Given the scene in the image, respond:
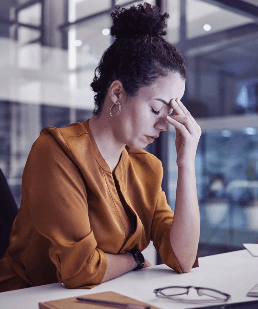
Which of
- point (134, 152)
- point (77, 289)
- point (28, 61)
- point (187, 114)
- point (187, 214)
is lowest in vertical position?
point (77, 289)

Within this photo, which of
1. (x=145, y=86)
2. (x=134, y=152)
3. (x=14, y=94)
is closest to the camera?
(x=145, y=86)

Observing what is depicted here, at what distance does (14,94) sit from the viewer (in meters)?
1.87

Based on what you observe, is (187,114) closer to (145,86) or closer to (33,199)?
(145,86)

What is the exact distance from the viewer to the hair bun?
110 cm

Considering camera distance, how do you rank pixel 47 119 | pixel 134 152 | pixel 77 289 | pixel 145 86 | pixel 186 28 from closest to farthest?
pixel 77 289
pixel 145 86
pixel 134 152
pixel 47 119
pixel 186 28

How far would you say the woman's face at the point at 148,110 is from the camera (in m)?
1.04

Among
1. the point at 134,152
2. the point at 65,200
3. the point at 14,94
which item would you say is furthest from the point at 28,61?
the point at 65,200

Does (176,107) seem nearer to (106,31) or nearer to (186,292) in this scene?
(186,292)

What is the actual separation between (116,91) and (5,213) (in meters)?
0.58

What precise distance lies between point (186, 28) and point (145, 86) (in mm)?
1779

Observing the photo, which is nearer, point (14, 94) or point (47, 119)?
point (14, 94)

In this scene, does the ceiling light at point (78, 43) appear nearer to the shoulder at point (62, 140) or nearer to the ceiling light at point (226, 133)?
the ceiling light at point (226, 133)

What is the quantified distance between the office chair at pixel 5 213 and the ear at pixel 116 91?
50cm

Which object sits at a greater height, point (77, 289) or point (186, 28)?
point (186, 28)
